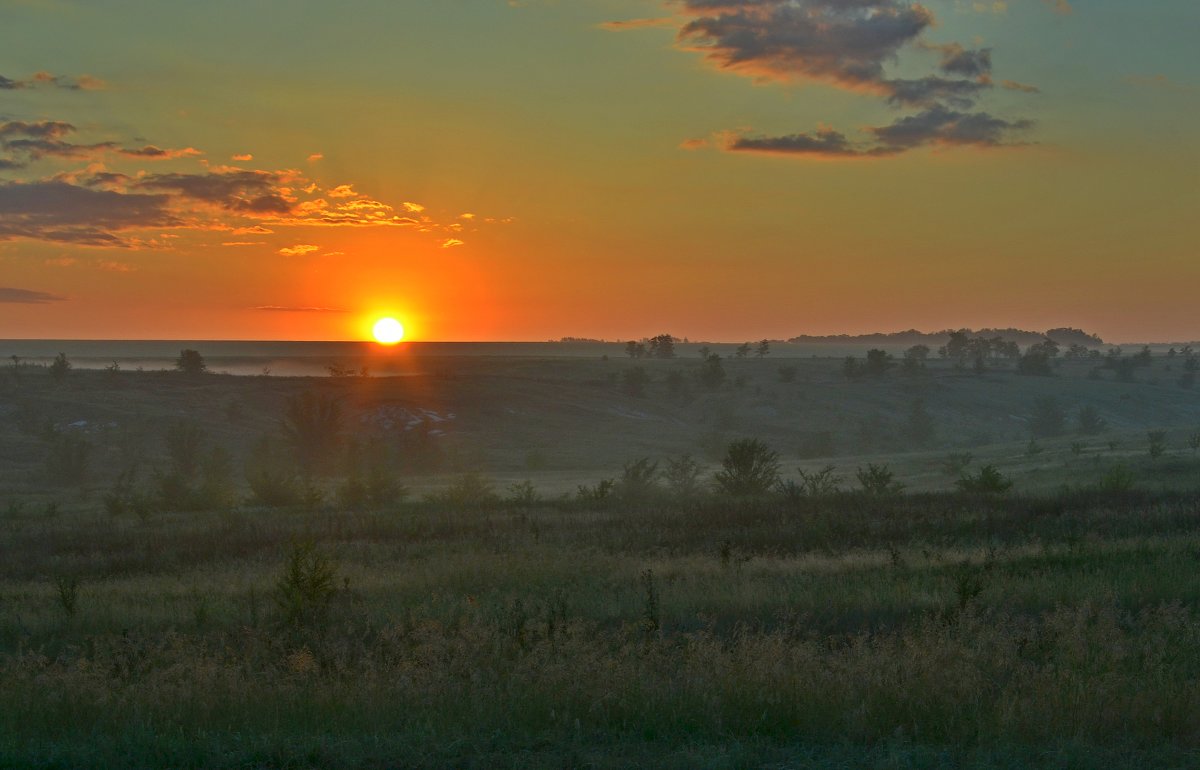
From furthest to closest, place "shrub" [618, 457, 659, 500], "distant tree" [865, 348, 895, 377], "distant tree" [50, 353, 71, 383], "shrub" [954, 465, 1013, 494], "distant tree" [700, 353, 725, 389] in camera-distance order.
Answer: "distant tree" [865, 348, 895, 377]
"distant tree" [700, 353, 725, 389]
"distant tree" [50, 353, 71, 383]
"shrub" [618, 457, 659, 500]
"shrub" [954, 465, 1013, 494]

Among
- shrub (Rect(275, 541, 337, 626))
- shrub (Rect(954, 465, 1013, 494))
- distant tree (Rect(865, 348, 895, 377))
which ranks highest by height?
distant tree (Rect(865, 348, 895, 377))

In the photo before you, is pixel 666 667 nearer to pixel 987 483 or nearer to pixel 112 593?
pixel 112 593

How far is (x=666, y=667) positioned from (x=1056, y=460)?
40.2 metres

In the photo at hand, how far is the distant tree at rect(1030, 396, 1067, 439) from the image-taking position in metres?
80.9

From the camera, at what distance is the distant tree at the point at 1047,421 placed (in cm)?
8094

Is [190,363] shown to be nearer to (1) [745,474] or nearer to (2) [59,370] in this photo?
(2) [59,370]

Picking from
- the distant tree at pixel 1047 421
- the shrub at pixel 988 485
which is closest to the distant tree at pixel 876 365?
the distant tree at pixel 1047 421

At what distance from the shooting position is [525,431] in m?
73.5

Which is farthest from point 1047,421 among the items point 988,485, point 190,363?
point 190,363

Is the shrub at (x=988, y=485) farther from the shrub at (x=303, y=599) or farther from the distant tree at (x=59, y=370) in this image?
the distant tree at (x=59, y=370)

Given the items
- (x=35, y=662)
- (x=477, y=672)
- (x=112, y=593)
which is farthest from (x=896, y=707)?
(x=112, y=593)

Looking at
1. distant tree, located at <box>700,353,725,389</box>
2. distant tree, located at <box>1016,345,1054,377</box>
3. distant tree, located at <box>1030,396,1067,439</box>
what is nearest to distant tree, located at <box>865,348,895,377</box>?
distant tree, located at <box>1016,345,1054,377</box>

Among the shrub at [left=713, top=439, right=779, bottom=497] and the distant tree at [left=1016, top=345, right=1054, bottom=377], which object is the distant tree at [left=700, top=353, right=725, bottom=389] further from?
the shrub at [left=713, top=439, right=779, bottom=497]

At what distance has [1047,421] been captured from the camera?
82.1m
